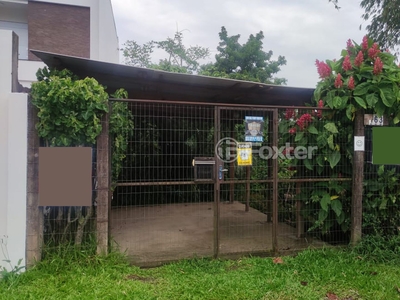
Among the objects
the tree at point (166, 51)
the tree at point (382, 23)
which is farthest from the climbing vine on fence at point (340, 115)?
the tree at point (166, 51)

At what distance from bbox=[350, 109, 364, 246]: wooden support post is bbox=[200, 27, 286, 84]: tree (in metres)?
11.8

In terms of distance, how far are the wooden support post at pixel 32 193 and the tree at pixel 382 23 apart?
10471 millimetres

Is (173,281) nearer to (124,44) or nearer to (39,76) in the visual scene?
(39,76)

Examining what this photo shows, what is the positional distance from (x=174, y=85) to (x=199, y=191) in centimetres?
249

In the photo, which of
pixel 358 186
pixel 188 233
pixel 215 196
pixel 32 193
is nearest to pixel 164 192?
pixel 188 233

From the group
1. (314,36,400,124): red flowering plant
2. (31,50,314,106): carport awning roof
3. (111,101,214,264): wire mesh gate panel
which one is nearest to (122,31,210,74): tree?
(111,101,214,264): wire mesh gate panel

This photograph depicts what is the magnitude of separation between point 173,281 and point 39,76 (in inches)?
133

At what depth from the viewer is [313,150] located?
411 centimetres

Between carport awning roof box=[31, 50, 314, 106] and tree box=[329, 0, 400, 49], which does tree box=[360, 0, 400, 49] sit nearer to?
tree box=[329, 0, 400, 49]

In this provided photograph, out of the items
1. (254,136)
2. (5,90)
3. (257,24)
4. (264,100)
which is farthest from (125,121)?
(257,24)

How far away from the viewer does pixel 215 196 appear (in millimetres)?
3600

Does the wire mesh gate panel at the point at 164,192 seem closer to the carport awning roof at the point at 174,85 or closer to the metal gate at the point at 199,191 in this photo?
the metal gate at the point at 199,191

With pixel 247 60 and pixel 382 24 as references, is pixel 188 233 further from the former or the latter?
pixel 247 60

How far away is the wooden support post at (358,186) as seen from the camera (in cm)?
393
